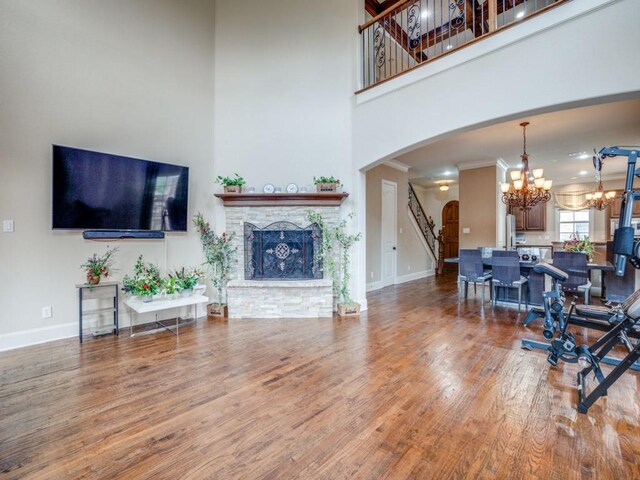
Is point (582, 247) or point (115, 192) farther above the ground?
point (115, 192)

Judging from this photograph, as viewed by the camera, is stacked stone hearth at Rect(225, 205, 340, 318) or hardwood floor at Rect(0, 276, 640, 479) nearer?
hardwood floor at Rect(0, 276, 640, 479)

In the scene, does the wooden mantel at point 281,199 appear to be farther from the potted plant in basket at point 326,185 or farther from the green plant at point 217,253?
the green plant at point 217,253

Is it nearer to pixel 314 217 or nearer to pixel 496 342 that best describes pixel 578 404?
pixel 496 342

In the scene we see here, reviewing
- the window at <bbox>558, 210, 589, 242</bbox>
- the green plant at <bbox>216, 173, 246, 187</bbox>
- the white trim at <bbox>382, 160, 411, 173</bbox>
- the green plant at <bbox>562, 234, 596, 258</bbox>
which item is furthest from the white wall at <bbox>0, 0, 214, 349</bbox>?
the window at <bbox>558, 210, 589, 242</bbox>

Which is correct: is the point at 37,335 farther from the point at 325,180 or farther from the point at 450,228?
the point at 450,228

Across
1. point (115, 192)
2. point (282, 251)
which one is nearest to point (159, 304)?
point (115, 192)

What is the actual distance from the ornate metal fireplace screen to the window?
9107 millimetres

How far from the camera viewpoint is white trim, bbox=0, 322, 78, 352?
3.31 meters

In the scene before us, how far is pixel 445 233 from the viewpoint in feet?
35.7

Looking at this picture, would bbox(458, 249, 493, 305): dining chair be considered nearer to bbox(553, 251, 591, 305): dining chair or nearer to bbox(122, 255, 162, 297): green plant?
bbox(553, 251, 591, 305): dining chair

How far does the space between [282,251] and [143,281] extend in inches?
77.5

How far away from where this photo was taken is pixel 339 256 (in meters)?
4.88

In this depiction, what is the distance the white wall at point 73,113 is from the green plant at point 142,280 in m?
0.13

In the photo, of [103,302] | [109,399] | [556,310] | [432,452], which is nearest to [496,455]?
[432,452]
